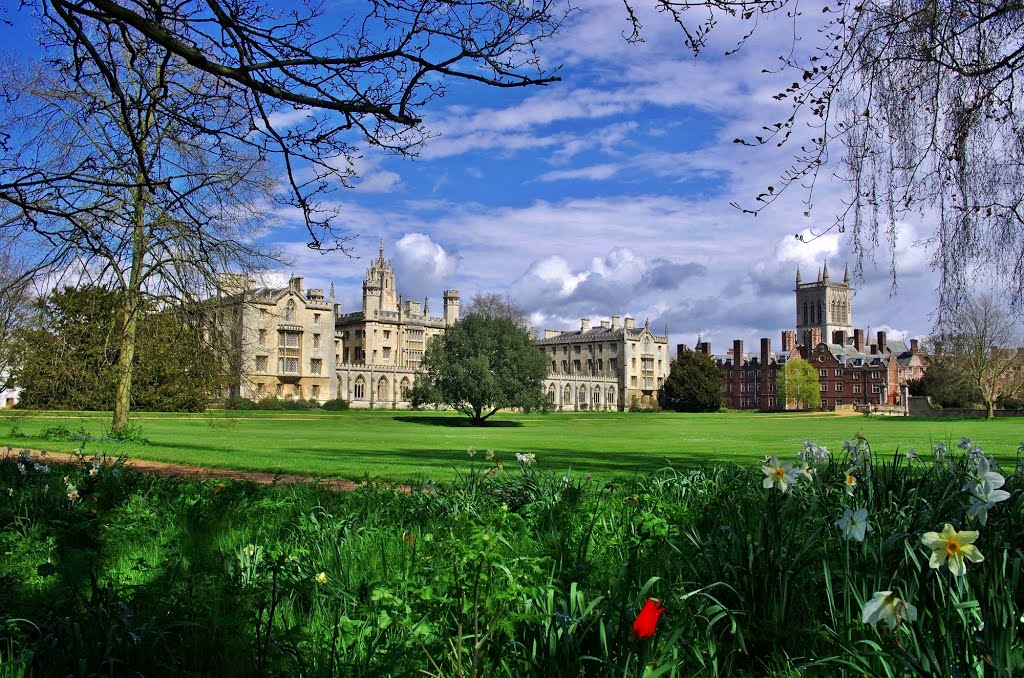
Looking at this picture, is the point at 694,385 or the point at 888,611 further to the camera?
the point at 694,385

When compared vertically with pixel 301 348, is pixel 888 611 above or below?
below

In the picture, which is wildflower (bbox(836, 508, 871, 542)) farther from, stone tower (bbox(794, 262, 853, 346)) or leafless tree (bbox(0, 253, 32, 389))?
stone tower (bbox(794, 262, 853, 346))

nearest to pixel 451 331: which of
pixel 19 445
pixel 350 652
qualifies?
pixel 19 445

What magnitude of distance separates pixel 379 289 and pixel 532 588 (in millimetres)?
94678

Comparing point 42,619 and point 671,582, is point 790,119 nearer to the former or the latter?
point 671,582

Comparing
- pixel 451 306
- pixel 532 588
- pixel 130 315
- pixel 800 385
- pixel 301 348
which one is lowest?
pixel 532 588

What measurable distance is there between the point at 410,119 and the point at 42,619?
3.53 meters

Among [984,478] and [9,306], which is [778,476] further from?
[9,306]

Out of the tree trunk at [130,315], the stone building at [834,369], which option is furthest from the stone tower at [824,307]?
the tree trunk at [130,315]

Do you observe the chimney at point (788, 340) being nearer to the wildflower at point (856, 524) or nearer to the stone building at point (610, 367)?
the stone building at point (610, 367)

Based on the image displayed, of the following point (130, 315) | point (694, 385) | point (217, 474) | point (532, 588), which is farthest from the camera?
point (694, 385)

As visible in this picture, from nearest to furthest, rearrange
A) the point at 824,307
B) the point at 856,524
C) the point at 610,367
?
the point at 856,524 < the point at 610,367 < the point at 824,307

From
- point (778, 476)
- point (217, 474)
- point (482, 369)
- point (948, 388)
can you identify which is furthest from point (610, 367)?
point (778, 476)

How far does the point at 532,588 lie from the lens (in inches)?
147
